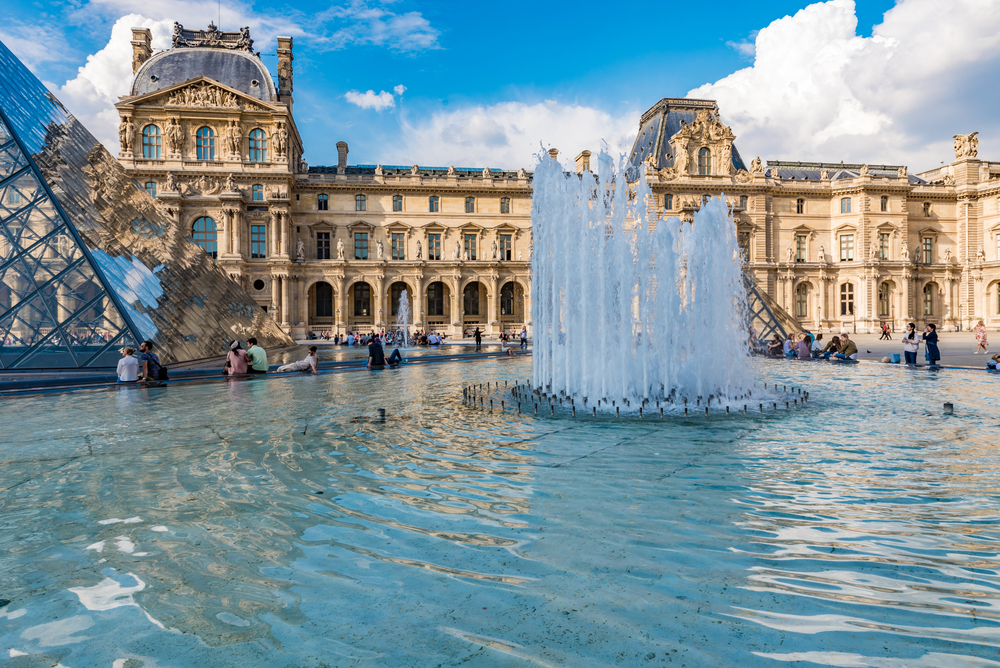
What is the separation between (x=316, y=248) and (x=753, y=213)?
3468cm

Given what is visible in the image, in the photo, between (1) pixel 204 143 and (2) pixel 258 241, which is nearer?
(1) pixel 204 143

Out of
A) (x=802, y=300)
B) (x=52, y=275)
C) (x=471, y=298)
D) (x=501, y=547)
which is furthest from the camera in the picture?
(x=802, y=300)

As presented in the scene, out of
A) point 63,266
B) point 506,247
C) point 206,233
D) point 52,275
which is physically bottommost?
point 52,275

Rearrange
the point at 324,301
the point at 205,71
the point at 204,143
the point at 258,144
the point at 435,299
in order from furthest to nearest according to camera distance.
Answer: the point at 435,299, the point at 324,301, the point at 205,71, the point at 258,144, the point at 204,143

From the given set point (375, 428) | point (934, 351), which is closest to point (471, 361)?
point (375, 428)

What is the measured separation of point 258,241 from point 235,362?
30.4 meters

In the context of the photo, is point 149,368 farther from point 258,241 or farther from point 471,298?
point 471,298

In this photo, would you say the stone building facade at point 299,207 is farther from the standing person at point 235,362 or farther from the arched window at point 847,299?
the standing person at point 235,362

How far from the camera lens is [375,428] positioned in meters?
7.06

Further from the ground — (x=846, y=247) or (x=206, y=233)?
(x=206, y=233)

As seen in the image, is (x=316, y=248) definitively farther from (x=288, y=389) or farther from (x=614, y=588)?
(x=614, y=588)

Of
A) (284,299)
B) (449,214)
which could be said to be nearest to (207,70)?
(284,299)

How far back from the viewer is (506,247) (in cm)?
4594

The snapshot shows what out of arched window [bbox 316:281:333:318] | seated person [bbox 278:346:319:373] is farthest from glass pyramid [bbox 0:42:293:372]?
arched window [bbox 316:281:333:318]
